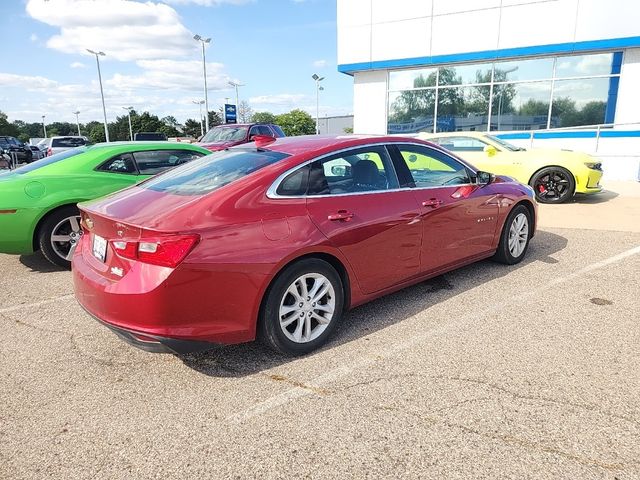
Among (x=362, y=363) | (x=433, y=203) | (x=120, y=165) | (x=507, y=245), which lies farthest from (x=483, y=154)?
(x=362, y=363)

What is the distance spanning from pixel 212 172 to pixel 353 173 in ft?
3.67

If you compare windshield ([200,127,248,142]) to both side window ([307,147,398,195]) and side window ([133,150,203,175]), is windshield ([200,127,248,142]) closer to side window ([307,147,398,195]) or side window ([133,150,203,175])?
side window ([133,150,203,175])

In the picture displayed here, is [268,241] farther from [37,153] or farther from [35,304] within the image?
[37,153]

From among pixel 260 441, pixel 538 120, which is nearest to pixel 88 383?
pixel 260 441

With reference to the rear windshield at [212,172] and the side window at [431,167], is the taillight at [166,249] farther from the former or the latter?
the side window at [431,167]

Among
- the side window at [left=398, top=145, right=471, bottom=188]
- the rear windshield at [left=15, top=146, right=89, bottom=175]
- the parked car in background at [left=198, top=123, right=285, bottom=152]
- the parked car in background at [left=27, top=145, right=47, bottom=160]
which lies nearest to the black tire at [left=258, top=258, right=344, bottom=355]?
the side window at [left=398, top=145, right=471, bottom=188]

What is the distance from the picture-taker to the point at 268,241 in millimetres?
2951

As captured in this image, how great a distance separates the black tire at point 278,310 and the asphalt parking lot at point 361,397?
0.11 metres

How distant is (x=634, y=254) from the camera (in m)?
5.67

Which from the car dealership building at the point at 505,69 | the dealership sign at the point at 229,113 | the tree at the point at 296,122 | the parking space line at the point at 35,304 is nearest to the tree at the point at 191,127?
the tree at the point at 296,122

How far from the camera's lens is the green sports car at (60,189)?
4984 millimetres

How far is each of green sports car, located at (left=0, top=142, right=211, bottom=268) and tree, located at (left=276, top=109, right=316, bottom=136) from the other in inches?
2729

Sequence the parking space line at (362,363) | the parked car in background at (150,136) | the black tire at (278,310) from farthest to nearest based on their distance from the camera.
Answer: the parked car in background at (150,136) < the black tire at (278,310) < the parking space line at (362,363)

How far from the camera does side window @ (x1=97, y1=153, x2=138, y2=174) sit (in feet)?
18.6
